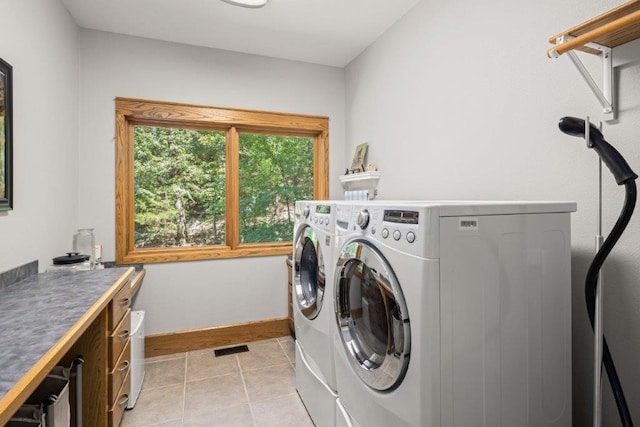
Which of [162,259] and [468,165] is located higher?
[468,165]

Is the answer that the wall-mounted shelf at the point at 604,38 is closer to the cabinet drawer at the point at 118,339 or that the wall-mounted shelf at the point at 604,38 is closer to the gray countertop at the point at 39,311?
the gray countertop at the point at 39,311

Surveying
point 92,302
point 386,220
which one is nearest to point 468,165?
point 386,220

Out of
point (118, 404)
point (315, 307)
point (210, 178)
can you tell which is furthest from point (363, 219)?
point (210, 178)

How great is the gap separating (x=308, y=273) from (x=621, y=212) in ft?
4.92

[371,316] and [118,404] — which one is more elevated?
[371,316]

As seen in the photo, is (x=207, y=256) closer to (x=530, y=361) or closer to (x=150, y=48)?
(x=150, y=48)

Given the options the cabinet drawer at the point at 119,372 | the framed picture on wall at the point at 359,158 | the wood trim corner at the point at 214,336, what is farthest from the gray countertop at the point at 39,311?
the framed picture on wall at the point at 359,158

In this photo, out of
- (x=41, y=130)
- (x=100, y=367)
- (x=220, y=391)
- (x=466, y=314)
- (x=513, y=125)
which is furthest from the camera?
(x=220, y=391)

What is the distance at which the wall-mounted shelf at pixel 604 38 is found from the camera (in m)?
0.96

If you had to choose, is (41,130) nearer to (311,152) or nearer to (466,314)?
(311,152)

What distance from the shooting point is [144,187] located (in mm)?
2910

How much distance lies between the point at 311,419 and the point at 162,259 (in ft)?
5.86

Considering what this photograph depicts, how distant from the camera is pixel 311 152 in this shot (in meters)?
3.48

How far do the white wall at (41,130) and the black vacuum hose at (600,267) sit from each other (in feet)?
8.11
